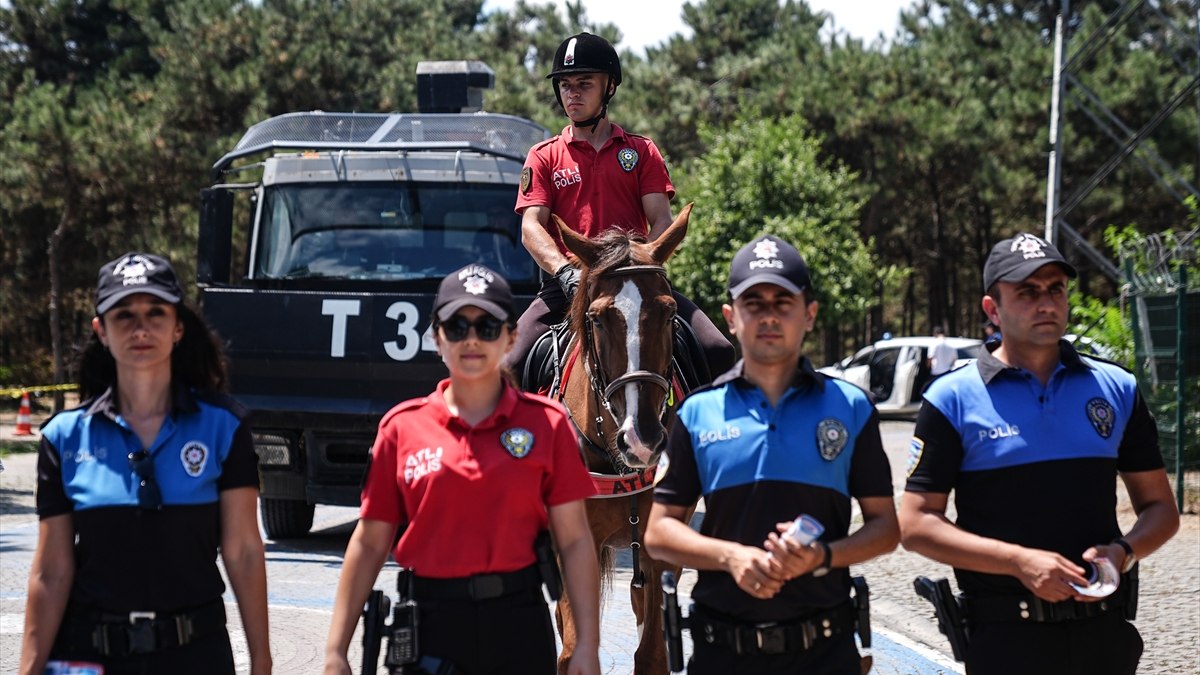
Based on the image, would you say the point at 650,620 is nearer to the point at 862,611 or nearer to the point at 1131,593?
the point at 862,611

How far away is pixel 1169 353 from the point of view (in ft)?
46.7

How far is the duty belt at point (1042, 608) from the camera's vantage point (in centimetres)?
420

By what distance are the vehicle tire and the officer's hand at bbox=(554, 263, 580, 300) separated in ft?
22.2

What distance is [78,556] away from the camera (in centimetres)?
407

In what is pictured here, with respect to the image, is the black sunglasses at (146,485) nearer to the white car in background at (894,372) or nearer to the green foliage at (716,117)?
the white car in background at (894,372)

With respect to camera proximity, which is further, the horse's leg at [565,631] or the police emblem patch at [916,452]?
the horse's leg at [565,631]

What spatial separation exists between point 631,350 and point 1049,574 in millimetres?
2501

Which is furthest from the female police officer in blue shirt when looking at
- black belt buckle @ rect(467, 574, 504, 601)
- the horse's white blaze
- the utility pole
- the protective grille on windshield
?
the utility pole

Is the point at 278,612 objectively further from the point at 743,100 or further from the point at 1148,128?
the point at 743,100

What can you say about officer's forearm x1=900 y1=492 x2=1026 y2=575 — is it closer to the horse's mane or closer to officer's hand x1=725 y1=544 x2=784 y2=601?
officer's hand x1=725 y1=544 x2=784 y2=601

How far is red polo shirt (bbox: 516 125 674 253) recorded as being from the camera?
740 cm

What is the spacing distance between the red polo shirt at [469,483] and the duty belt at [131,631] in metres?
0.57

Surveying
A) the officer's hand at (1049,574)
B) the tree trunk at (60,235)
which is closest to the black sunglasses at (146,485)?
the officer's hand at (1049,574)

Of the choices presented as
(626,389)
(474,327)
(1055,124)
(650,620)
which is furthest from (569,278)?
(1055,124)
